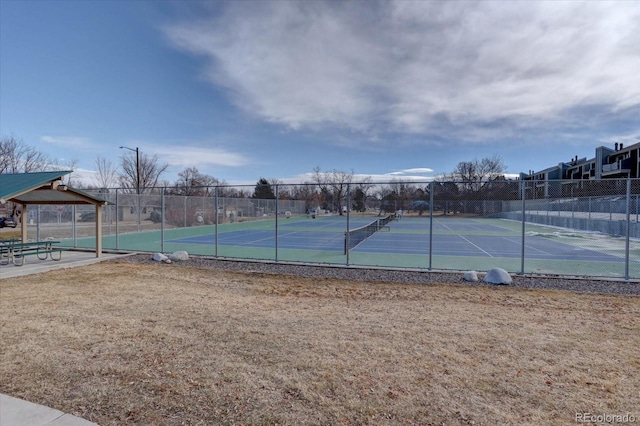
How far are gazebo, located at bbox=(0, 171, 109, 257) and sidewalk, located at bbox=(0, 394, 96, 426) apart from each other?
7.87 m

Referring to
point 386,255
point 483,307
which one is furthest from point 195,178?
point 483,307

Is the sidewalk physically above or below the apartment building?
below

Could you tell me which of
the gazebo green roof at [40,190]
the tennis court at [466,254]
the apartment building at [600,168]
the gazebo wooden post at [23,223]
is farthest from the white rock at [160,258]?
the apartment building at [600,168]

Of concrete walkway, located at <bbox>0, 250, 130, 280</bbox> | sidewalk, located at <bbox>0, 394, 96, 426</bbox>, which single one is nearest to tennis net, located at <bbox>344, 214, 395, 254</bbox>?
concrete walkway, located at <bbox>0, 250, 130, 280</bbox>

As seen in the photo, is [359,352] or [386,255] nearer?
[359,352]

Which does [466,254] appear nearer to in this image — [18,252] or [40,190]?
[40,190]

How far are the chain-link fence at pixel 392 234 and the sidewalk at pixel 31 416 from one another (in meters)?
8.09

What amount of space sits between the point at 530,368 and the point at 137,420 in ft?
13.3

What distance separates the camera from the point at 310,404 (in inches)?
127

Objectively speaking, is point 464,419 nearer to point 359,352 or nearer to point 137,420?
point 359,352

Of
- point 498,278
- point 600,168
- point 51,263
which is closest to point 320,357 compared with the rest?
point 498,278

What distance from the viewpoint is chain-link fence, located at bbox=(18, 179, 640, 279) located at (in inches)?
484

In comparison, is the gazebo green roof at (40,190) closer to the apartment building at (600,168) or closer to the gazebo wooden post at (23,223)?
the gazebo wooden post at (23,223)

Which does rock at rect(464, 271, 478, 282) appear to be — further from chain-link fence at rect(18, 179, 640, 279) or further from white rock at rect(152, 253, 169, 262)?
white rock at rect(152, 253, 169, 262)
